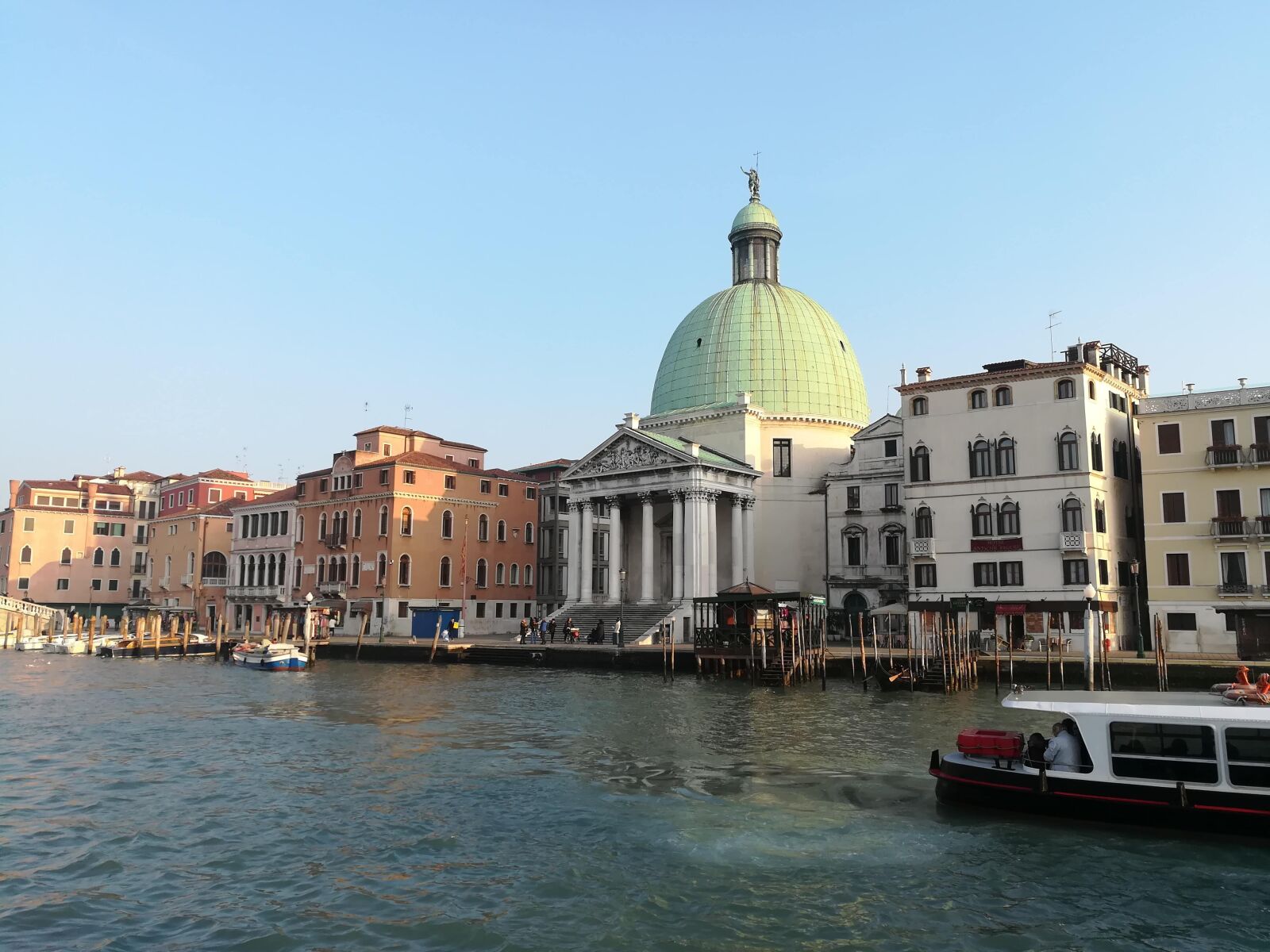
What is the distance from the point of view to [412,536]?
59938mm

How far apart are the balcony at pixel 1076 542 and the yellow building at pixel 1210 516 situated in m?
2.23

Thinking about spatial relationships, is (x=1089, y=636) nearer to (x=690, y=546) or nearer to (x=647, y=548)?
(x=690, y=546)

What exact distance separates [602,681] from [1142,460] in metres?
22.7

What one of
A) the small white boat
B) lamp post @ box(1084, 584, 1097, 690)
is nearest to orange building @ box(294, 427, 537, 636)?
the small white boat

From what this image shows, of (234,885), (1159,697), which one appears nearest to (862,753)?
(1159,697)

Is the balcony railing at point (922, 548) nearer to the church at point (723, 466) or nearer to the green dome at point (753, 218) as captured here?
the church at point (723, 466)

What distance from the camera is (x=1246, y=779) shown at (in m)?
14.6

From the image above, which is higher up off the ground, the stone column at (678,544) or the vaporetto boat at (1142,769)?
the stone column at (678,544)

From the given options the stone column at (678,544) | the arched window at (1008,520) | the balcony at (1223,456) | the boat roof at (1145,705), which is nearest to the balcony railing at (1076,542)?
the arched window at (1008,520)

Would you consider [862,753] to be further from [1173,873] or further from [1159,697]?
[1173,873]

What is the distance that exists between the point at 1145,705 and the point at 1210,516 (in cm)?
2748

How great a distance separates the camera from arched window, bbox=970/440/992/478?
142 feet

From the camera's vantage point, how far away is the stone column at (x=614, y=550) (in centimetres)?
5697

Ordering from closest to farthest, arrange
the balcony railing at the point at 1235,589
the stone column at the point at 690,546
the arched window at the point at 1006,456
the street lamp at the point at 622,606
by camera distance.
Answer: the balcony railing at the point at 1235,589 → the arched window at the point at 1006,456 → the street lamp at the point at 622,606 → the stone column at the point at 690,546
